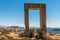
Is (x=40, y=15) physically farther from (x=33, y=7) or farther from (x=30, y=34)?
(x=30, y=34)

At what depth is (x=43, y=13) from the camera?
19312 mm

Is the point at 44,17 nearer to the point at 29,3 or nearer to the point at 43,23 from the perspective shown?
the point at 43,23

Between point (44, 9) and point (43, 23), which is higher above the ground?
point (44, 9)

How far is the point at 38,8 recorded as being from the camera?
19.3 m

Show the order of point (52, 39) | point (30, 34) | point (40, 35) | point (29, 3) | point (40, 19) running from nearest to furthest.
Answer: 1. point (52, 39)
2. point (40, 35)
3. point (30, 34)
4. point (29, 3)
5. point (40, 19)

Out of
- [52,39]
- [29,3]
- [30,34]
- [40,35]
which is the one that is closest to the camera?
[52,39]

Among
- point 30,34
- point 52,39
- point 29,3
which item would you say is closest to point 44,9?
point 29,3

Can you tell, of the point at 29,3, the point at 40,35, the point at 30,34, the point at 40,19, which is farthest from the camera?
the point at 40,19

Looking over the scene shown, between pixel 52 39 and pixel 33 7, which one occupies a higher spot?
pixel 33 7

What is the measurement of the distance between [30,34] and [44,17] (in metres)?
2.89

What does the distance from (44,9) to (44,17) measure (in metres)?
0.89

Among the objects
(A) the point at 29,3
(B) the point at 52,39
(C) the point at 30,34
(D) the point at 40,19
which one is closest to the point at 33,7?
(A) the point at 29,3

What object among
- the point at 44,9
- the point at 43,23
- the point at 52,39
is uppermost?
the point at 44,9

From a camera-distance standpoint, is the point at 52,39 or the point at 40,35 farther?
the point at 40,35
